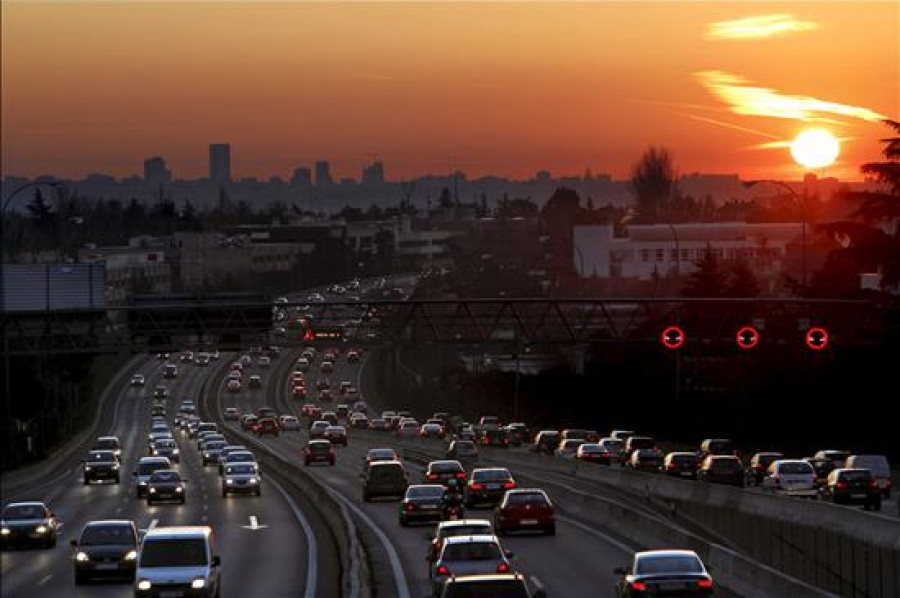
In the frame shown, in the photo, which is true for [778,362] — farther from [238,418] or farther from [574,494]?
[238,418]

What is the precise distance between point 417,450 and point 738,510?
51692mm

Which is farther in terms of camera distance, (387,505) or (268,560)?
(387,505)

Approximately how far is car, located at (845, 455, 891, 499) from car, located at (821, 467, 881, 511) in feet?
15.5

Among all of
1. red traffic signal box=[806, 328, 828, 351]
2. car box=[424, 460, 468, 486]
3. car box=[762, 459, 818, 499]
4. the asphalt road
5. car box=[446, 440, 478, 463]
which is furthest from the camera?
car box=[446, 440, 478, 463]

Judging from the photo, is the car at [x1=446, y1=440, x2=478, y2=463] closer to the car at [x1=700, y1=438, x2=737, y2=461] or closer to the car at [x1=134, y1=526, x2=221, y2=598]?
the car at [x1=700, y1=438, x2=737, y2=461]

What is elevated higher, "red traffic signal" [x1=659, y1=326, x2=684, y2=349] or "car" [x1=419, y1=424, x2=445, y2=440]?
"red traffic signal" [x1=659, y1=326, x2=684, y2=349]

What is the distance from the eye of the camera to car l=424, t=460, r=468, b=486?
65.6 metres

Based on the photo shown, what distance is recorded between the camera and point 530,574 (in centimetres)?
4003

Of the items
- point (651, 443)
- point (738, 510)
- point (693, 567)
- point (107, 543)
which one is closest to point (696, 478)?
point (651, 443)

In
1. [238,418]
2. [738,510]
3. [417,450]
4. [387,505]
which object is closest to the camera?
[738,510]

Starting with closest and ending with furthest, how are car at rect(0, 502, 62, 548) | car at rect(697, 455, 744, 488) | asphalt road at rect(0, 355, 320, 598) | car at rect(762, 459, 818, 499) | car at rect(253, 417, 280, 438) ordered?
asphalt road at rect(0, 355, 320, 598), car at rect(0, 502, 62, 548), car at rect(762, 459, 818, 499), car at rect(697, 455, 744, 488), car at rect(253, 417, 280, 438)

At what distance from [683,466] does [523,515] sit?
24653 millimetres


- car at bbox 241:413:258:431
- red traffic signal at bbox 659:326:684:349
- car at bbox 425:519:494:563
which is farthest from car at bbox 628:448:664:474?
car at bbox 241:413:258:431

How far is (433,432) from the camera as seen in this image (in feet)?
363
